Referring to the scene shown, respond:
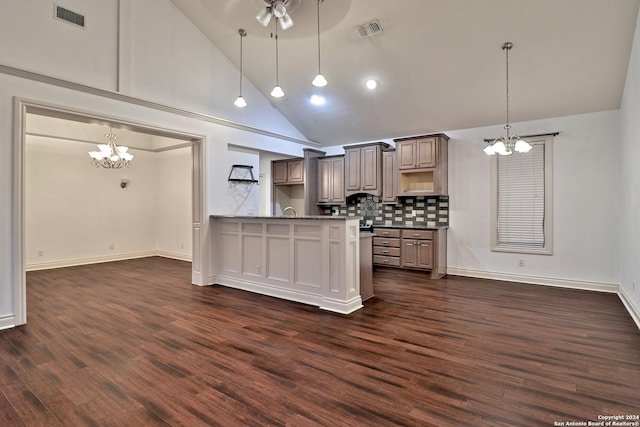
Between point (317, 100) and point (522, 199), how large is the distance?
3.97 meters

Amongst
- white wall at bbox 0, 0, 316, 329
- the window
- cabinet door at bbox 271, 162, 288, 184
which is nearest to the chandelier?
white wall at bbox 0, 0, 316, 329

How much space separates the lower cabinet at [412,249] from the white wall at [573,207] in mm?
679

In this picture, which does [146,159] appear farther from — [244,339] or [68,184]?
[244,339]

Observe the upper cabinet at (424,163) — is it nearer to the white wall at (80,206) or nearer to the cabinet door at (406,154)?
the cabinet door at (406,154)

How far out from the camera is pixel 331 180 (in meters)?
7.36

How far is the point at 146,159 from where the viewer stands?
8227 mm

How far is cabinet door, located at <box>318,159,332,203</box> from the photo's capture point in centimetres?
741

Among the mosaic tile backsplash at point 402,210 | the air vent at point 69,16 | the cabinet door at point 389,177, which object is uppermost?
the air vent at point 69,16

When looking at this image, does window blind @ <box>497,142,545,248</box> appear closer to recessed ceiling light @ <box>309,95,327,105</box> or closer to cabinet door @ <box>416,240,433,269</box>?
cabinet door @ <box>416,240,433,269</box>

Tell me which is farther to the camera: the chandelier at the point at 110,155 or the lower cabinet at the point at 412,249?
the chandelier at the point at 110,155

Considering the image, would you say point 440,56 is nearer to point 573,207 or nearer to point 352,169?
point 352,169

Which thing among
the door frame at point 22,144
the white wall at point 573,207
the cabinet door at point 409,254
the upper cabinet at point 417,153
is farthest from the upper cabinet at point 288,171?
the white wall at point 573,207

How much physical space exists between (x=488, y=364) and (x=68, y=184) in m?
8.14

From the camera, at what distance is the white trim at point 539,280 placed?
4824 mm
